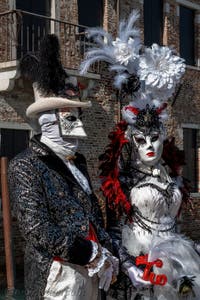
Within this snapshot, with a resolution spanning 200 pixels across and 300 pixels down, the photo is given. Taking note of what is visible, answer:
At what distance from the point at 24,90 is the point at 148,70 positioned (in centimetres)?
642

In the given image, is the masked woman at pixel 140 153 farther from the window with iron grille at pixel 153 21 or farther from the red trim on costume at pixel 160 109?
the window with iron grille at pixel 153 21

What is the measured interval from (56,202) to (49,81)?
667 millimetres

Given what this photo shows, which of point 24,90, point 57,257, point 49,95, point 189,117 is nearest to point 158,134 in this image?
point 49,95

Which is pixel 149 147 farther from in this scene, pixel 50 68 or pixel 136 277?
pixel 50 68

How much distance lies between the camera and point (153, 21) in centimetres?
1455

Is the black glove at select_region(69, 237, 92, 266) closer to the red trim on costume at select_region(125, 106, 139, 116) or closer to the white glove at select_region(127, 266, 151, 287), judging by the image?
the white glove at select_region(127, 266, 151, 287)

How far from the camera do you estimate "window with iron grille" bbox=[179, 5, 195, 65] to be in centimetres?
1541

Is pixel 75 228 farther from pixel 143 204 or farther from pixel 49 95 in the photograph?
pixel 143 204

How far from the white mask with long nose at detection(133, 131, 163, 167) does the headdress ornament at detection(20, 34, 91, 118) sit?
1247 millimetres

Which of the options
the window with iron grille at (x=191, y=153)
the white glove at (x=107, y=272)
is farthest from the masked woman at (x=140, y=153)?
the window with iron grille at (x=191, y=153)

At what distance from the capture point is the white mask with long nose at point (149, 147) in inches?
190

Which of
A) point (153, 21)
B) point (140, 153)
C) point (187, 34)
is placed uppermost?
point (153, 21)

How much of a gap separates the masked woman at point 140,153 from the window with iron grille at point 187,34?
1058 cm

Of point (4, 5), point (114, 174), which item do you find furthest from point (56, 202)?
point (4, 5)
